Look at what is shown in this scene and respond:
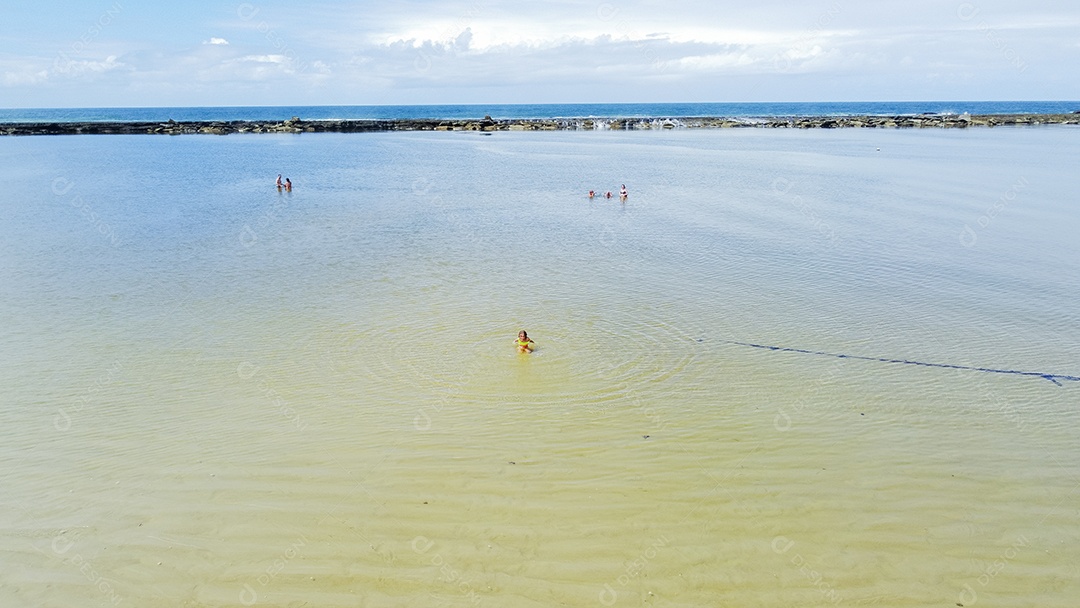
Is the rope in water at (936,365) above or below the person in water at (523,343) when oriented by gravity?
below

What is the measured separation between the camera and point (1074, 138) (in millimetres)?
62562

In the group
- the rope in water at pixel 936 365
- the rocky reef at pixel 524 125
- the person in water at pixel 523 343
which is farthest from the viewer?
the rocky reef at pixel 524 125

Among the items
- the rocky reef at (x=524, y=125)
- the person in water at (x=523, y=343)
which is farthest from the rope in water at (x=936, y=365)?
the rocky reef at (x=524, y=125)

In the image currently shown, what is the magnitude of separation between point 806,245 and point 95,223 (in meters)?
25.7

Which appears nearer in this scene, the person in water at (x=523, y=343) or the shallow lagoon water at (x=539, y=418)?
the shallow lagoon water at (x=539, y=418)

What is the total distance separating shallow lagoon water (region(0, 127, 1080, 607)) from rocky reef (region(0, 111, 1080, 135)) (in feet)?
237

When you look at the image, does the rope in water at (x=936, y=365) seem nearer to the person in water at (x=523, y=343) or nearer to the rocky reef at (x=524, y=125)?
the person in water at (x=523, y=343)

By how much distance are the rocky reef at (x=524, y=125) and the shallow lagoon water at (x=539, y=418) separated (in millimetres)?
72116

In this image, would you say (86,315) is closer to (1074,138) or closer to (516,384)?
(516,384)

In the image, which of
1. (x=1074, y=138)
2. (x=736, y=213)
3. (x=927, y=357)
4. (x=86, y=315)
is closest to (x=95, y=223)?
(x=86, y=315)

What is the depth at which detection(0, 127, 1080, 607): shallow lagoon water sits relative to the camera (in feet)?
22.6

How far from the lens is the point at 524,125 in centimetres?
9675

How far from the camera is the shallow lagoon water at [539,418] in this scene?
6.89m

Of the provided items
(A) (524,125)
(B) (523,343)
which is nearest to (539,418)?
(B) (523,343)
